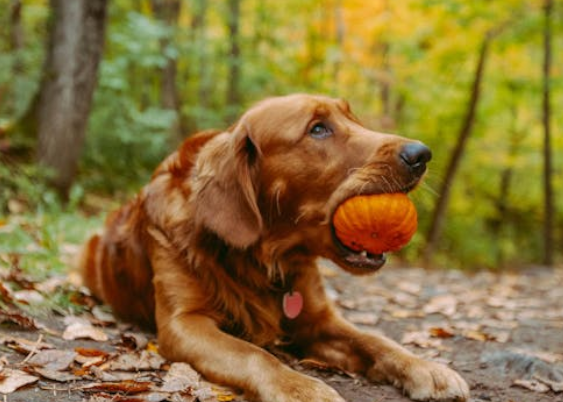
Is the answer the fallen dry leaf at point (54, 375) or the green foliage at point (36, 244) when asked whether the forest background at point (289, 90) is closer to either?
the green foliage at point (36, 244)

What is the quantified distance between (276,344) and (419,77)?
335 inches

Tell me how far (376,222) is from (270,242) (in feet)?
1.84

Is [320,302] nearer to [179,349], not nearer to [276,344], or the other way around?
[276,344]

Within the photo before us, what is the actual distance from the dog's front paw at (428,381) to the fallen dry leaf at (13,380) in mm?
1491

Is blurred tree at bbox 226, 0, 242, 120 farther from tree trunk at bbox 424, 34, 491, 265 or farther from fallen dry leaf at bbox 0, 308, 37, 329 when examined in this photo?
fallen dry leaf at bbox 0, 308, 37, 329

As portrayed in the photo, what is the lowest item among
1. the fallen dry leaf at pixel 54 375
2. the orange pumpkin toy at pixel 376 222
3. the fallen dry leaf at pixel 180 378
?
the fallen dry leaf at pixel 180 378

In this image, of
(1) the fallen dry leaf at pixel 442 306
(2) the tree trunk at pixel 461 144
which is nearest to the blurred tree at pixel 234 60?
(2) the tree trunk at pixel 461 144

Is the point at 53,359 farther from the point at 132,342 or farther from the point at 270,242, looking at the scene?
the point at 270,242

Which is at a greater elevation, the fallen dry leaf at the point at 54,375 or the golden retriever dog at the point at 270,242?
the golden retriever dog at the point at 270,242

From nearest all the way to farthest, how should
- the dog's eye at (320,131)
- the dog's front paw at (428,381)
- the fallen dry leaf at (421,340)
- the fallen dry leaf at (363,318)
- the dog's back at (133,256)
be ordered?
the dog's front paw at (428,381), the dog's eye at (320,131), the dog's back at (133,256), the fallen dry leaf at (421,340), the fallen dry leaf at (363,318)

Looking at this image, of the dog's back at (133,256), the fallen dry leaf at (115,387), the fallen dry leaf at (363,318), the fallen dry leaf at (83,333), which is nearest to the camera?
the fallen dry leaf at (115,387)

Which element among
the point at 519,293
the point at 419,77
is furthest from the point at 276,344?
the point at 419,77

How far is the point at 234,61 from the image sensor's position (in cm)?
1253

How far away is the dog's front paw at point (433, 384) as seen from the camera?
2592 millimetres
